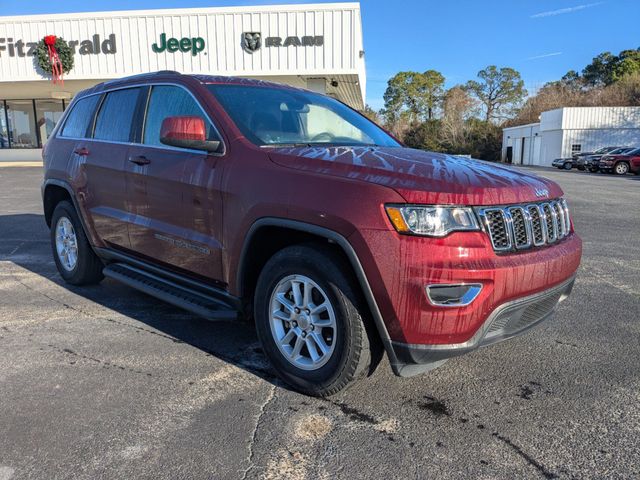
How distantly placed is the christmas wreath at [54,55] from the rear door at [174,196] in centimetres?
1985

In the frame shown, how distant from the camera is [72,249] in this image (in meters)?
5.27

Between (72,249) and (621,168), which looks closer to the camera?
(72,249)

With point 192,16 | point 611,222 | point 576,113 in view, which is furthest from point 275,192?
point 576,113

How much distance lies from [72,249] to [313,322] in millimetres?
3428

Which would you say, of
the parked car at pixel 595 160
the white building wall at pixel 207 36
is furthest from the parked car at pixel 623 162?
the white building wall at pixel 207 36

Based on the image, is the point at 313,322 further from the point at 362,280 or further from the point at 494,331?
the point at 494,331

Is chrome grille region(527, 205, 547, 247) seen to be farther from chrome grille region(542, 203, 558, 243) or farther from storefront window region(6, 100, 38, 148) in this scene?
storefront window region(6, 100, 38, 148)

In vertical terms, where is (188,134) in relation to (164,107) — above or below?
below

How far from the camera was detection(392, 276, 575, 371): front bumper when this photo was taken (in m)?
2.60

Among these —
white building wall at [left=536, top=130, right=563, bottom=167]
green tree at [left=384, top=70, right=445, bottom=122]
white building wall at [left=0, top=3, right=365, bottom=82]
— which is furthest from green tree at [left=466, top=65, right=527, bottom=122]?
white building wall at [left=0, top=3, right=365, bottom=82]

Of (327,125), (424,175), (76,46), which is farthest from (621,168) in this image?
(424,175)

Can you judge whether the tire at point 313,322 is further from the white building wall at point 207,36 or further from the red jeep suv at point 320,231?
the white building wall at point 207,36

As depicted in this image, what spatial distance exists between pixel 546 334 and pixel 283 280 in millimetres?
2300

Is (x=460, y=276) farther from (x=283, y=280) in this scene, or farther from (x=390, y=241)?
(x=283, y=280)
